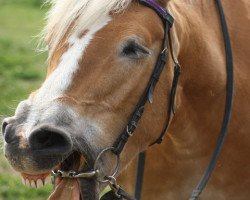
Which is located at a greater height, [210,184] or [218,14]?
[218,14]

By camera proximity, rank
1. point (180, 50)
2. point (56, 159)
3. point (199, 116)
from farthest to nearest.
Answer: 1. point (199, 116)
2. point (180, 50)
3. point (56, 159)

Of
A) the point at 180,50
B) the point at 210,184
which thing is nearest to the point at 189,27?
the point at 180,50

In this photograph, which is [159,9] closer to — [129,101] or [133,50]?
[133,50]

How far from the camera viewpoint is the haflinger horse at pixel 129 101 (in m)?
2.95

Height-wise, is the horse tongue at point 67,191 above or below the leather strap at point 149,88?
below

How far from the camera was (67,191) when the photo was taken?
124 inches

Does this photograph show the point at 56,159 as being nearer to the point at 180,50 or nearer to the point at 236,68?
the point at 180,50

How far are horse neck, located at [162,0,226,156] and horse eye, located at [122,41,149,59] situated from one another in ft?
0.89

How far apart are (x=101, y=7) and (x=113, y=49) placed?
0.61 ft

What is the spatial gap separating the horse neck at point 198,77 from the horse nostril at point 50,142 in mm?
778

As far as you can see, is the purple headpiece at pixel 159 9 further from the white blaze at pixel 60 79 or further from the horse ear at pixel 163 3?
the white blaze at pixel 60 79

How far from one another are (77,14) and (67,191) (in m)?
0.76

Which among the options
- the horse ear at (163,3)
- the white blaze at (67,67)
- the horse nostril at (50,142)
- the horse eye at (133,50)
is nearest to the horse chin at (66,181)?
the horse nostril at (50,142)

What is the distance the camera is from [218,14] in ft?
12.3
